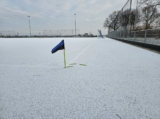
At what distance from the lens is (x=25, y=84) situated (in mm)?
1560

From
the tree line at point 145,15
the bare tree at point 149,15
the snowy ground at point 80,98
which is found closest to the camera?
the snowy ground at point 80,98

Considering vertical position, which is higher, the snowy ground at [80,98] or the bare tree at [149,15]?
the bare tree at [149,15]

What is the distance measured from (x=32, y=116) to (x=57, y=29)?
3993 cm

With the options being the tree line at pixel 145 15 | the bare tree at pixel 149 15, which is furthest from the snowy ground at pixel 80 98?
the bare tree at pixel 149 15

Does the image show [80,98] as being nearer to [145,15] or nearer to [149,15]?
[149,15]

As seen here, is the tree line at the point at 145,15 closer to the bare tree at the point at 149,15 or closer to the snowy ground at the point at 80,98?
the bare tree at the point at 149,15

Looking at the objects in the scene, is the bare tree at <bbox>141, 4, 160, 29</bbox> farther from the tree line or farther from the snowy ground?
the snowy ground

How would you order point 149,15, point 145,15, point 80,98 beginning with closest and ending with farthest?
point 80,98 → point 149,15 → point 145,15

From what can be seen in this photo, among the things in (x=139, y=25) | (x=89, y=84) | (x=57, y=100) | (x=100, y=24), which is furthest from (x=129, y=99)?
(x=100, y=24)

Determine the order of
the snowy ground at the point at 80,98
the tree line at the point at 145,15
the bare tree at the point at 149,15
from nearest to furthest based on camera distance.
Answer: the snowy ground at the point at 80,98, the tree line at the point at 145,15, the bare tree at the point at 149,15

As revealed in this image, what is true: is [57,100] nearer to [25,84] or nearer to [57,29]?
[25,84]

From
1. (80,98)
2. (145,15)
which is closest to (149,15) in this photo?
(145,15)

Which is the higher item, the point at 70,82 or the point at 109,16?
the point at 109,16

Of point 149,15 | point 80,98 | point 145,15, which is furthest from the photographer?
point 145,15
